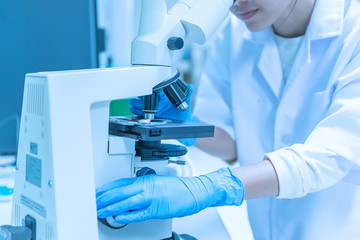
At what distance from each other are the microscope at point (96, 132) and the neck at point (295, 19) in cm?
39

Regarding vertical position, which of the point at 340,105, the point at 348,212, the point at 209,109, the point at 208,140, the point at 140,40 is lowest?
the point at 348,212

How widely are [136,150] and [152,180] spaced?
0.09m

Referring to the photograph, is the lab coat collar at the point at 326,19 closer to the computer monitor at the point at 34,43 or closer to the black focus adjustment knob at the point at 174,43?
the black focus adjustment knob at the point at 174,43

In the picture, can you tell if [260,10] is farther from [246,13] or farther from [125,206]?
[125,206]

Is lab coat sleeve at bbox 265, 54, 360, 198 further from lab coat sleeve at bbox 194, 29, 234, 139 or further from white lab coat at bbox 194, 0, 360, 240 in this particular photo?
lab coat sleeve at bbox 194, 29, 234, 139

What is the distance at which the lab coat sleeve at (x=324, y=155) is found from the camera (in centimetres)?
85

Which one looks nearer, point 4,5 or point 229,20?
point 4,5

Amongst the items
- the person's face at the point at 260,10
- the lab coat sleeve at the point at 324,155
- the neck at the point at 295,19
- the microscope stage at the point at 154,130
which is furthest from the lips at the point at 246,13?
the microscope stage at the point at 154,130

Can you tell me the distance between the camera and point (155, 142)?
31.1 inches

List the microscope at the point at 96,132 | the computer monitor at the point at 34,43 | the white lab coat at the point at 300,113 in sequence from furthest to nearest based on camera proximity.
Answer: the computer monitor at the point at 34,43 < the white lab coat at the point at 300,113 < the microscope at the point at 96,132

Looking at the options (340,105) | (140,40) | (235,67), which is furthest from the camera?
(235,67)

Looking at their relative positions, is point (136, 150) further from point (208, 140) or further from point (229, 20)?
point (229, 20)

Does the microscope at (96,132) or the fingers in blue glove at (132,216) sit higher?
the microscope at (96,132)

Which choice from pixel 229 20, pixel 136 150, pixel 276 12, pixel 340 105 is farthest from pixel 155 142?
pixel 229 20
